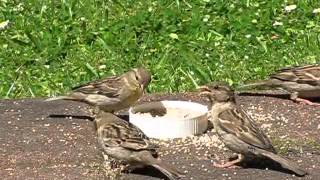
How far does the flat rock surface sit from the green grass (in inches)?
37.5

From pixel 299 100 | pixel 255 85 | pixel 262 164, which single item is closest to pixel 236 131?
pixel 262 164

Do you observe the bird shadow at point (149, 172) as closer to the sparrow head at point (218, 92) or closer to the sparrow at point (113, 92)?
the sparrow head at point (218, 92)

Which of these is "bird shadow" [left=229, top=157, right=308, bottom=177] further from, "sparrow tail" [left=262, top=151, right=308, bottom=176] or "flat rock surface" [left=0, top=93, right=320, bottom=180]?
"sparrow tail" [left=262, top=151, right=308, bottom=176]

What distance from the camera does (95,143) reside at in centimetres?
933

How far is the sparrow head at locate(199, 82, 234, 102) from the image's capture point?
8.91 metres

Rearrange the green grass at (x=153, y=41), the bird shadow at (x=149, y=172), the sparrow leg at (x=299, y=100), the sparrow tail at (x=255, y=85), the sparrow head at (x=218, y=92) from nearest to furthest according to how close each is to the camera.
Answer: the bird shadow at (x=149, y=172) < the sparrow head at (x=218, y=92) < the sparrow leg at (x=299, y=100) < the sparrow tail at (x=255, y=85) < the green grass at (x=153, y=41)

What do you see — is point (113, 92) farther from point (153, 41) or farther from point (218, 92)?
point (153, 41)

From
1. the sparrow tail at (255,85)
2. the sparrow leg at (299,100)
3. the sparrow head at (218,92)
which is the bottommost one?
the sparrow leg at (299,100)

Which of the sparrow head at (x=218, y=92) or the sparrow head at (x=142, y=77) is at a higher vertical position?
the sparrow head at (x=218, y=92)

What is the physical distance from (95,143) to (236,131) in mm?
1442

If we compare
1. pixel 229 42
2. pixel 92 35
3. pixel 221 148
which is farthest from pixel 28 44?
pixel 221 148

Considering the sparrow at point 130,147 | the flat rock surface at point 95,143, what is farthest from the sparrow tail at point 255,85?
the sparrow at point 130,147

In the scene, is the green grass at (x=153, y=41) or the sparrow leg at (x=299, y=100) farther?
the green grass at (x=153, y=41)

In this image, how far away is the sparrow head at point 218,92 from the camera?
29.2ft
